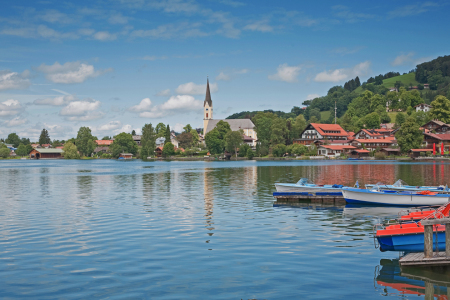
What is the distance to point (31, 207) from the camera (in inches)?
1303

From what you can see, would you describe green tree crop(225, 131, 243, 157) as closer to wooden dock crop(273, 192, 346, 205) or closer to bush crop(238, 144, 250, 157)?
bush crop(238, 144, 250, 157)

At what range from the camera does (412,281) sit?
1405 cm

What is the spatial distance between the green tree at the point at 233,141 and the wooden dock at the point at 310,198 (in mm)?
135568

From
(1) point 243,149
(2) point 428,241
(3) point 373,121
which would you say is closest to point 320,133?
(3) point 373,121

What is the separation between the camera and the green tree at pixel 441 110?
166 meters

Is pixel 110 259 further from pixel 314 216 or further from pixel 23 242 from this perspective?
pixel 314 216

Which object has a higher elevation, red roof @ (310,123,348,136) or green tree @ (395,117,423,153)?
red roof @ (310,123,348,136)

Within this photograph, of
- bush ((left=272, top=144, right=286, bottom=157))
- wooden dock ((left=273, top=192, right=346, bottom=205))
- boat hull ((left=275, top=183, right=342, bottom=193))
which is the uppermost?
bush ((left=272, top=144, right=286, bottom=157))

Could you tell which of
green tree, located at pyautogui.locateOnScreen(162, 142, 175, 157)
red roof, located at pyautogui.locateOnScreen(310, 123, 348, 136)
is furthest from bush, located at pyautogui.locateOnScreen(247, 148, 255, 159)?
green tree, located at pyautogui.locateOnScreen(162, 142, 175, 157)

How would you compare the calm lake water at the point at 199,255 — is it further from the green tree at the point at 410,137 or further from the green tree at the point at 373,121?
the green tree at the point at 373,121

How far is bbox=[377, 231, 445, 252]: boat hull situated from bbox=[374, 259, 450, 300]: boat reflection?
37.8 inches

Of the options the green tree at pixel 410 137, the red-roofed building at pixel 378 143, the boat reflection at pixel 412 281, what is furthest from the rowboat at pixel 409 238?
the red-roofed building at pixel 378 143

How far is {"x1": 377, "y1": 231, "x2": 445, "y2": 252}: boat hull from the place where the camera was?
638 inches

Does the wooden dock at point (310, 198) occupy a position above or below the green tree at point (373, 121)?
below
